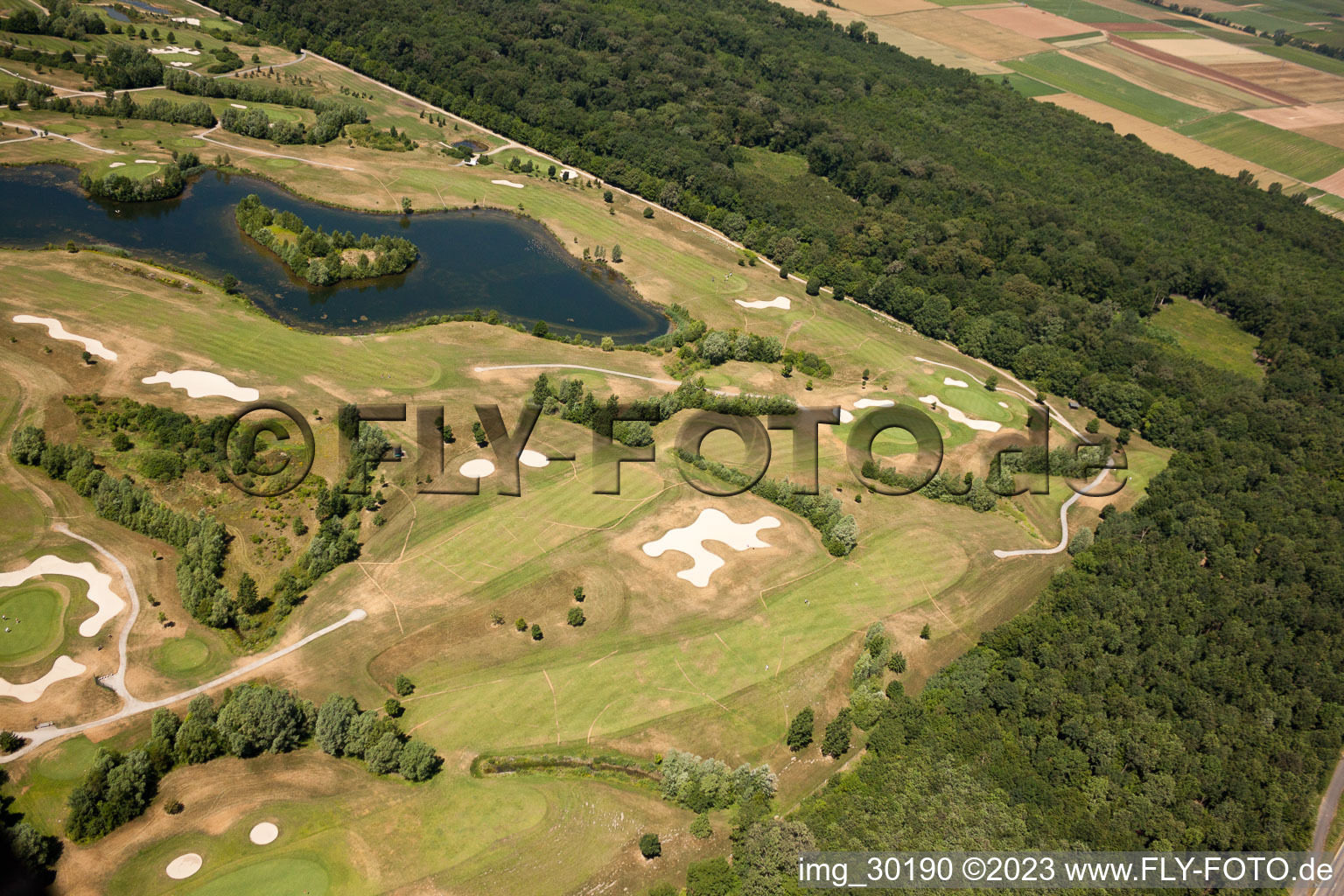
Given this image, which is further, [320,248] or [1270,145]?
[1270,145]

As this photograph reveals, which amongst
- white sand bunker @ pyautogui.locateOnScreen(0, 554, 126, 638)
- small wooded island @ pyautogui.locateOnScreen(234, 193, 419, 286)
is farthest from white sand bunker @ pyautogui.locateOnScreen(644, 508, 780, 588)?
small wooded island @ pyautogui.locateOnScreen(234, 193, 419, 286)

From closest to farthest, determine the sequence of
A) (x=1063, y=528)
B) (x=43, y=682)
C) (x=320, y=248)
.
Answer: (x=43, y=682)
(x=1063, y=528)
(x=320, y=248)

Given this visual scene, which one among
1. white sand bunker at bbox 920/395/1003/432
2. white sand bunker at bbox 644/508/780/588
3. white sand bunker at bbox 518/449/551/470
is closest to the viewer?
white sand bunker at bbox 644/508/780/588

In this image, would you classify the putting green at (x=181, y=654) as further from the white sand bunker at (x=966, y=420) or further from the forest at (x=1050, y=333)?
the white sand bunker at (x=966, y=420)

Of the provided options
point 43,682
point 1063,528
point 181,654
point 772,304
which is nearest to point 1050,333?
point 772,304

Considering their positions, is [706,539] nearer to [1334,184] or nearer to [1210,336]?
[1210,336]

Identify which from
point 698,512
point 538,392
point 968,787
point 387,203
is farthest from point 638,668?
point 387,203

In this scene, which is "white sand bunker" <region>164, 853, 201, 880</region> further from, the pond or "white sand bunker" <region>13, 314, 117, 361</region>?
the pond

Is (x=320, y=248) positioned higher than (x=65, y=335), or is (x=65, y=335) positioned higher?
(x=320, y=248)
